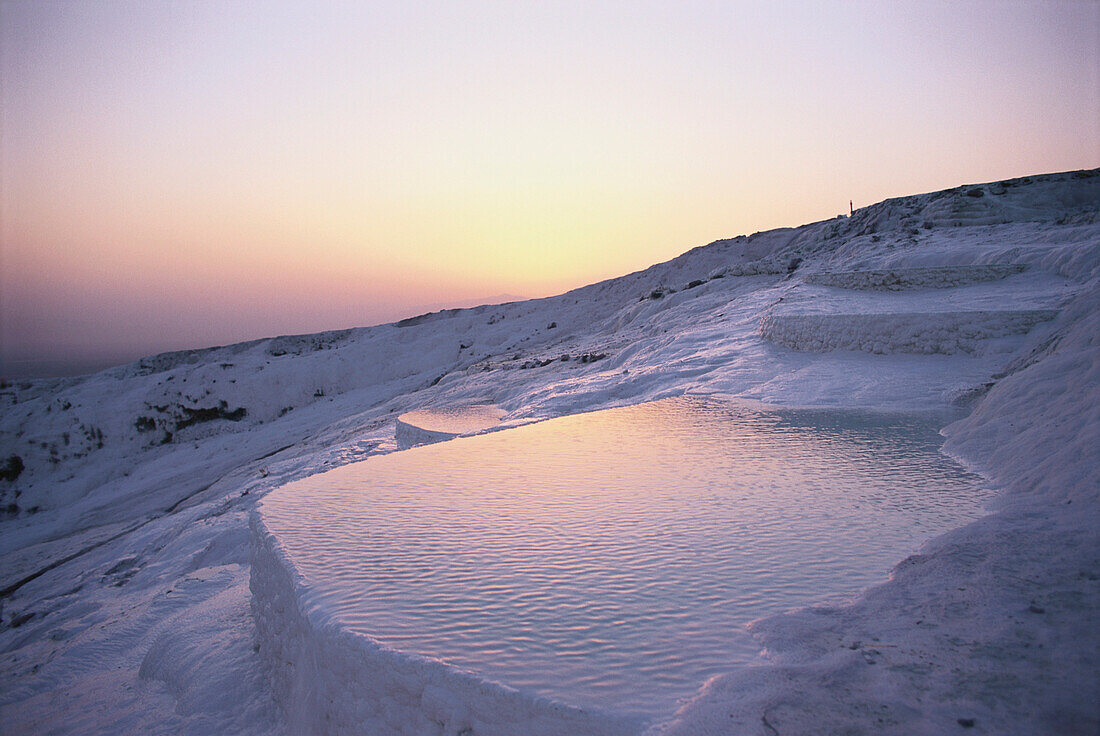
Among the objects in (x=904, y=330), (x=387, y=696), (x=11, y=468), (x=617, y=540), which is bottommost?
(x=387, y=696)

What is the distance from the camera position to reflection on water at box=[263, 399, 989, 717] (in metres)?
2.46

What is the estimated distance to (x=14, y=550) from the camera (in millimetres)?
12945

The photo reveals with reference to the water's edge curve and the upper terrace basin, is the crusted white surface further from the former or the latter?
the upper terrace basin

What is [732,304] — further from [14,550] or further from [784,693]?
[14,550]

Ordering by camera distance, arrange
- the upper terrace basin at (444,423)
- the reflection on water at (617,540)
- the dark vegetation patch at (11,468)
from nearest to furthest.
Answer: the reflection on water at (617,540), the upper terrace basin at (444,423), the dark vegetation patch at (11,468)

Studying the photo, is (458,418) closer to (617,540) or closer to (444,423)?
(444,423)

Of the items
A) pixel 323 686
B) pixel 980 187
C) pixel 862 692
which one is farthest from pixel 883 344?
pixel 980 187

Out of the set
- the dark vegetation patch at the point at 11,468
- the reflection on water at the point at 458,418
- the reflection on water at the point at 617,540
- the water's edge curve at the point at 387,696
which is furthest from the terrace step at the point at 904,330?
the dark vegetation patch at the point at 11,468

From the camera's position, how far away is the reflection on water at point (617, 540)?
2.46 metres

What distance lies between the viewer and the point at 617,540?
3.45m

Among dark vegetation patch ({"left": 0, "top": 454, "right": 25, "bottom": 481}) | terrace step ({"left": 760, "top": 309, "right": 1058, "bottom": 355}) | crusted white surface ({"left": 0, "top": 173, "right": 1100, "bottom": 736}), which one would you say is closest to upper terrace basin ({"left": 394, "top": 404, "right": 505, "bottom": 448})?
crusted white surface ({"left": 0, "top": 173, "right": 1100, "bottom": 736})

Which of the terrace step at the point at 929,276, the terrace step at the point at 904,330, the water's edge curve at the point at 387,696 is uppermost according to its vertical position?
the terrace step at the point at 929,276

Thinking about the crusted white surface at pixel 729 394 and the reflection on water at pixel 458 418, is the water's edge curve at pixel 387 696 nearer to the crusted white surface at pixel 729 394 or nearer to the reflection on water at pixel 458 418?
the crusted white surface at pixel 729 394

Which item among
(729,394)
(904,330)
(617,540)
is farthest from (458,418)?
(904,330)
